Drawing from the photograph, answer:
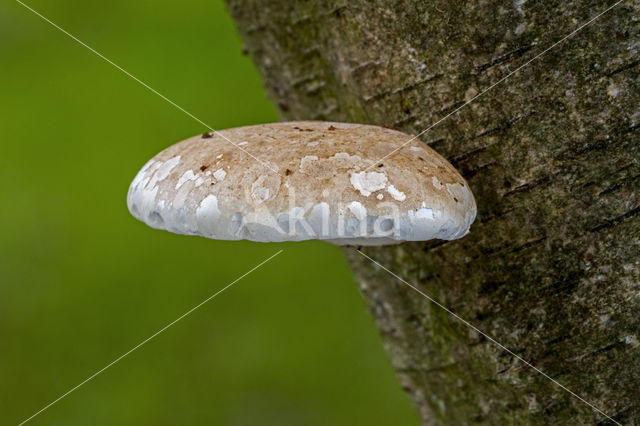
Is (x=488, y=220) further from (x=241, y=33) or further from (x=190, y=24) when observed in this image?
(x=190, y=24)

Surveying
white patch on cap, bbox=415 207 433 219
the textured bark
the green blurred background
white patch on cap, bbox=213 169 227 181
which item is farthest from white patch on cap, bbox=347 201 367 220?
the green blurred background

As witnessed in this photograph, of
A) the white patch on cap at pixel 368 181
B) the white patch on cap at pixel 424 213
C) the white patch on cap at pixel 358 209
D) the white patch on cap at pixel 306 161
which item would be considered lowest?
the white patch on cap at pixel 424 213

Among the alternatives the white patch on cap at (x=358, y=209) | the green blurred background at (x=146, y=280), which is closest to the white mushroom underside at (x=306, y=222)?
the white patch on cap at (x=358, y=209)

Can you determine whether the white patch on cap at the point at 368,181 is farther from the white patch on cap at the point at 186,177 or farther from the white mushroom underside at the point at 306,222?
the white patch on cap at the point at 186,177

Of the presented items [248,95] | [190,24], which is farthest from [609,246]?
[190,24]

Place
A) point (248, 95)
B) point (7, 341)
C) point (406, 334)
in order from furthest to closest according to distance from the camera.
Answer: point (248, 95) < point (7, 341) < point (406, 334)

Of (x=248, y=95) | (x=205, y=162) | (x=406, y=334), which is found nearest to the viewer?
(x=205, y=162)

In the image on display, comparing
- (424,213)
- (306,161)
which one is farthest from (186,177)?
(424,213)

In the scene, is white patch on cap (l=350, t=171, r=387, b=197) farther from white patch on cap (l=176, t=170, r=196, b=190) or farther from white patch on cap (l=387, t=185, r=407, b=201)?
white patch on cap (l=176, t=170, r=196, b=190)
